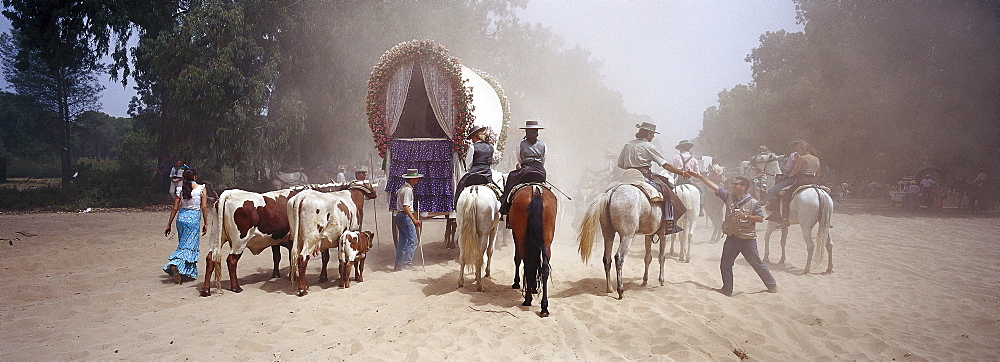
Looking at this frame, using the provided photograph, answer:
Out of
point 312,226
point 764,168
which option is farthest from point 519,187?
point 764,168

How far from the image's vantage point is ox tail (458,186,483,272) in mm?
6219

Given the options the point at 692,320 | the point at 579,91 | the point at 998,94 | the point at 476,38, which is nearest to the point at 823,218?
the point at 692,320

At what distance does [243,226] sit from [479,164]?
125 inches

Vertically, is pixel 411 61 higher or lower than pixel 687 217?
higher

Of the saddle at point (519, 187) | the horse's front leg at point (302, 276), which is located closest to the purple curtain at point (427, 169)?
the horse's front leg at point (302, 276)

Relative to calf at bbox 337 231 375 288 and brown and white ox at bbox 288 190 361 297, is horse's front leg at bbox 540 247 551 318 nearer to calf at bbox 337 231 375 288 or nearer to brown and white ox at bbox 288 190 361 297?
calf at bbox 337 231 375 288

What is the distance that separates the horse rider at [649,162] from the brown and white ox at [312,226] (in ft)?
13.1

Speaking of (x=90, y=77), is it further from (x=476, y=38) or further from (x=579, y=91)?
(x=579, y=91)

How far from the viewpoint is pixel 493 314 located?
520 cm

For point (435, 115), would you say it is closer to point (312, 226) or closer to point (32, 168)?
point (312, 226)

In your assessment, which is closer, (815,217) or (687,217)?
(815,217)

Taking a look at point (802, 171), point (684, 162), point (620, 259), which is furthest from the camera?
point (684, 162)

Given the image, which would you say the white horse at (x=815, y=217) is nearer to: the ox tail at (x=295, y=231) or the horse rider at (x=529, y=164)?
the horse rider at (x=529, y=164)

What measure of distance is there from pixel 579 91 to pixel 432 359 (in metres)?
44.4
